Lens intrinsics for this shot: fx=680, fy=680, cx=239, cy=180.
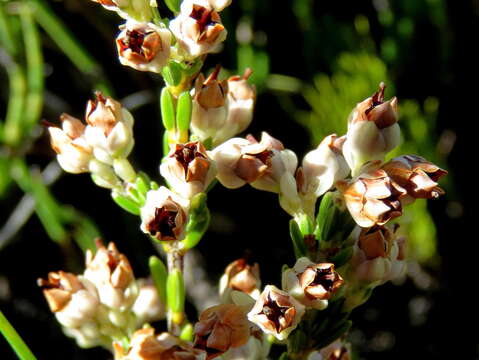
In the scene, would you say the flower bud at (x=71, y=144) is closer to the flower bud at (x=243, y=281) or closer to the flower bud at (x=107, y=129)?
the flower bud at (x=107, y=129)

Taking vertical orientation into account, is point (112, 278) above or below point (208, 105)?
below

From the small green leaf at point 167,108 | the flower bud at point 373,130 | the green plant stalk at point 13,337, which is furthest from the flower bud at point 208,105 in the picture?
the green plant stalk at point 13,337

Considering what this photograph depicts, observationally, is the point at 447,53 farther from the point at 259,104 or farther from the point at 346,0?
the point at 259,104

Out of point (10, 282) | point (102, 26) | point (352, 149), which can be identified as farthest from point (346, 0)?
point (352, 149)

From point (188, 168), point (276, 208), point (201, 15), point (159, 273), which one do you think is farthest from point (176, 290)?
point (276, 208)

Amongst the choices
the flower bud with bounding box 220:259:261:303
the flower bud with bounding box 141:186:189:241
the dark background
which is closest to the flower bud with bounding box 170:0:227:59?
the flower bud with bounding box 141:186:189:241

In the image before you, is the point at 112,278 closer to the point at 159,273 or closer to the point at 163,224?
the point at 159,273
